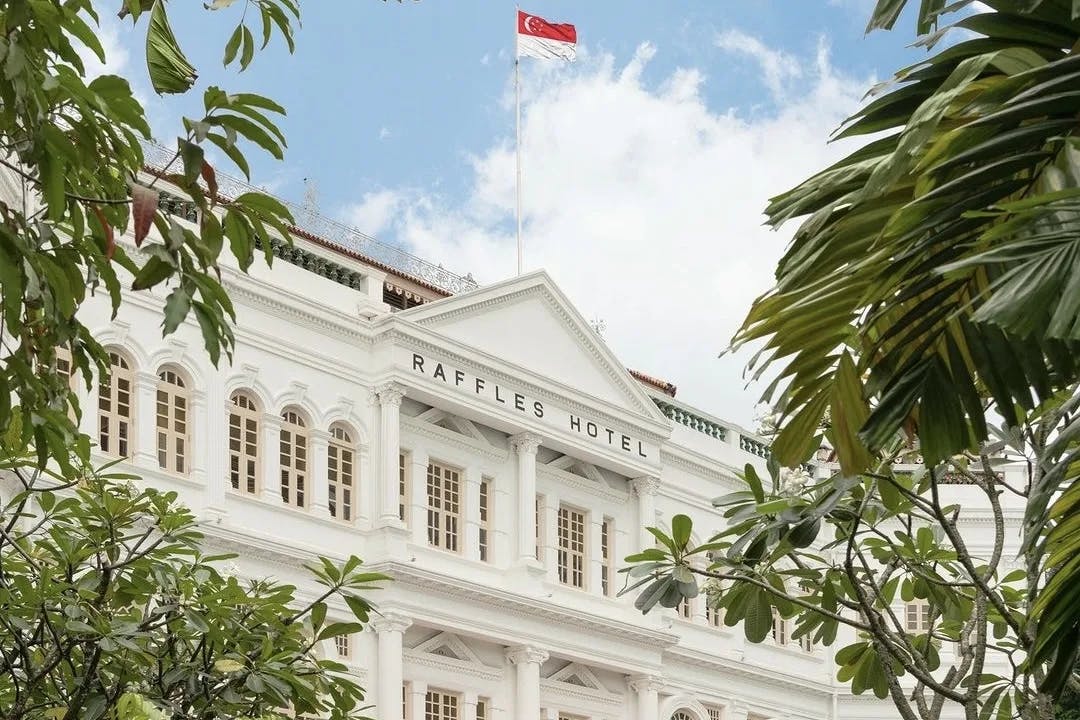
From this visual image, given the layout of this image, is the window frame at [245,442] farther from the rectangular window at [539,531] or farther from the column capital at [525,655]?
the rectangular window at [539,531]

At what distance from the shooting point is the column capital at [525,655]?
95.6 feet

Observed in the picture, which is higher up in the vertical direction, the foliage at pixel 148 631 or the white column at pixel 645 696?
the white column at pixel 645 696

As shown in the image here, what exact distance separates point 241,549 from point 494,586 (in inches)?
188

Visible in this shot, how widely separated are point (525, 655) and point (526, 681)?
386mm

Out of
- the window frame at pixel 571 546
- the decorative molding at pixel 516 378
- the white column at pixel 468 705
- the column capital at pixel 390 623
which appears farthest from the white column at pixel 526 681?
the decorative molding at pixel 516 378

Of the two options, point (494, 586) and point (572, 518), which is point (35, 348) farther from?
point (572, 518)

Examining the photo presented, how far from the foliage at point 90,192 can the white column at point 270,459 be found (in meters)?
20.2

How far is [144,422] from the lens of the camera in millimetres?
24828

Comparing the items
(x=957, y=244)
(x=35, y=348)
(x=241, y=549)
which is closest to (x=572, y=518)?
(x=241, y=549)

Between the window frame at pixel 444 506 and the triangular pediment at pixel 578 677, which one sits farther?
the triangular pediment at pixel 578 677

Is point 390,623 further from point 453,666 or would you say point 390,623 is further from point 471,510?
point 471,510

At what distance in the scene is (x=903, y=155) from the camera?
14.4 feet

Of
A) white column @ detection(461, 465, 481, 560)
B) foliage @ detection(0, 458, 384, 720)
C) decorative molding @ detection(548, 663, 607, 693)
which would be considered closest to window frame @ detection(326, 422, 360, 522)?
white column @ detection(461, 465, 481, 560)

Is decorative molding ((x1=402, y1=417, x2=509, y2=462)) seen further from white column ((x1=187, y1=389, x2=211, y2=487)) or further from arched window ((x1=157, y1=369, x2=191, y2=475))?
arched window ((x1=157, y1=369, x2=191, y2=475))
